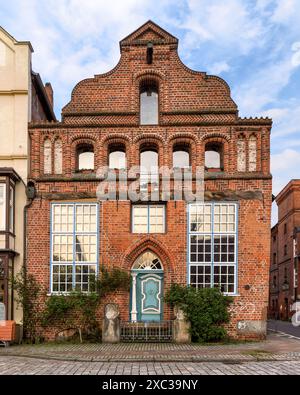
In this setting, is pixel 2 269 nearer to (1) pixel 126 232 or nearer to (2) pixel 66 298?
(2) pixel 66 298

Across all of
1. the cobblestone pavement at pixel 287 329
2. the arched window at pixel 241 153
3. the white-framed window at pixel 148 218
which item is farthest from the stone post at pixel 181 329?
the cobblestone pavement at pixel 287 329

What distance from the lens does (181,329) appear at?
17.0m

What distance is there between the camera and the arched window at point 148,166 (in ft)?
62.2

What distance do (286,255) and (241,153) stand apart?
2812cm

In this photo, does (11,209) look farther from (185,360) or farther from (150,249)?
(185,360)

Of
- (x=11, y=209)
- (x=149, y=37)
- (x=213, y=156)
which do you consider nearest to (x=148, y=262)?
(x=213, y=156)

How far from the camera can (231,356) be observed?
1366cm

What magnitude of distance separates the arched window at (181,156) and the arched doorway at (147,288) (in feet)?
12.7

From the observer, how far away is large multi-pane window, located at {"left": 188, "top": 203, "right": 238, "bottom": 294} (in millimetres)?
18484

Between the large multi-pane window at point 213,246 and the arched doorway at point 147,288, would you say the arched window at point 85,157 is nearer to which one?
the arched doorway at point 147,288

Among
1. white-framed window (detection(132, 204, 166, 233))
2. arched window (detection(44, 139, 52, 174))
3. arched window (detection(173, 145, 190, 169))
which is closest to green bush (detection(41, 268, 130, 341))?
white-framed window (detection(132, 204, 166, 233))

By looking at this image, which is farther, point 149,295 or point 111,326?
point 149,295

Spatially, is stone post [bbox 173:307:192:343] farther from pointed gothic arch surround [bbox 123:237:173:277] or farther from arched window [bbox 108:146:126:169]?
arched window [bbox 108:146:126:169]

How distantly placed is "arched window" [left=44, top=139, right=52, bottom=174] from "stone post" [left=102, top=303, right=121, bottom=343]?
6185 millimetres
